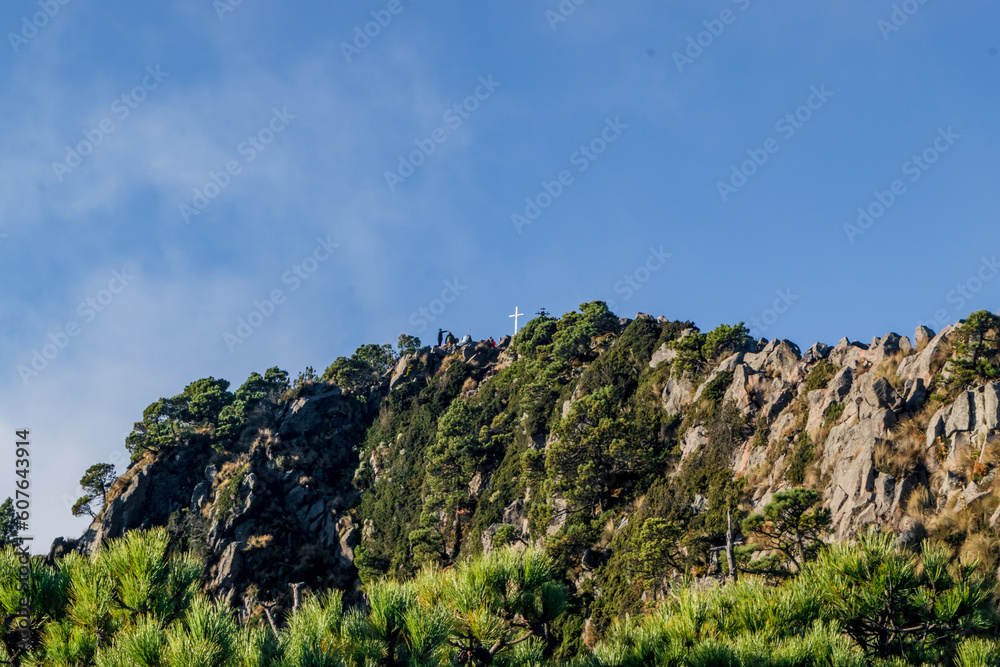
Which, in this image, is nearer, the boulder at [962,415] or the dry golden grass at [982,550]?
the dry golden grass at [982,550]

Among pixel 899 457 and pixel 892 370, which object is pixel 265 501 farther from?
pixel 899 457

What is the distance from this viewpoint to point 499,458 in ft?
156

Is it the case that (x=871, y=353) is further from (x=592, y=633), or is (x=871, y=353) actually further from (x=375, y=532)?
(x=375, y=532)

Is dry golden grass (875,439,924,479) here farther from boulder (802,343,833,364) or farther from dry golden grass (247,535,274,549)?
dry golden grass (247,535,274,549)

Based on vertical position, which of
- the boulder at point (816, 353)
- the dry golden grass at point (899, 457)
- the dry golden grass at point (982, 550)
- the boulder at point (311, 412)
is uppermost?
the boulder at point (311, 412)

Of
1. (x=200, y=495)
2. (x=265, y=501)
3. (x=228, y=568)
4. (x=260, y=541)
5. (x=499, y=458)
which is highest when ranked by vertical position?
(x=200, y=495)

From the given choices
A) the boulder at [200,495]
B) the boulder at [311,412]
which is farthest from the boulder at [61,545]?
the boulder at [311,412]

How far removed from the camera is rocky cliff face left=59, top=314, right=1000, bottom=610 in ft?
77.9

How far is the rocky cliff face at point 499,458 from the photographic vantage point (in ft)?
77.9

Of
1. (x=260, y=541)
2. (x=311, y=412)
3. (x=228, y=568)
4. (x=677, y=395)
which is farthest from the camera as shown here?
(x=311, y=412)

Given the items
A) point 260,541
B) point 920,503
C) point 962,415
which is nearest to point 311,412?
point 260,541

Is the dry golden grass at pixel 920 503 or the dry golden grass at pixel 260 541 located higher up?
the dry golden grass at pixel 260 541

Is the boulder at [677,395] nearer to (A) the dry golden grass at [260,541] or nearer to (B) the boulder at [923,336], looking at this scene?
(B) the boulder at [923,336]

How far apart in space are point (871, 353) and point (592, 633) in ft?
50.1
